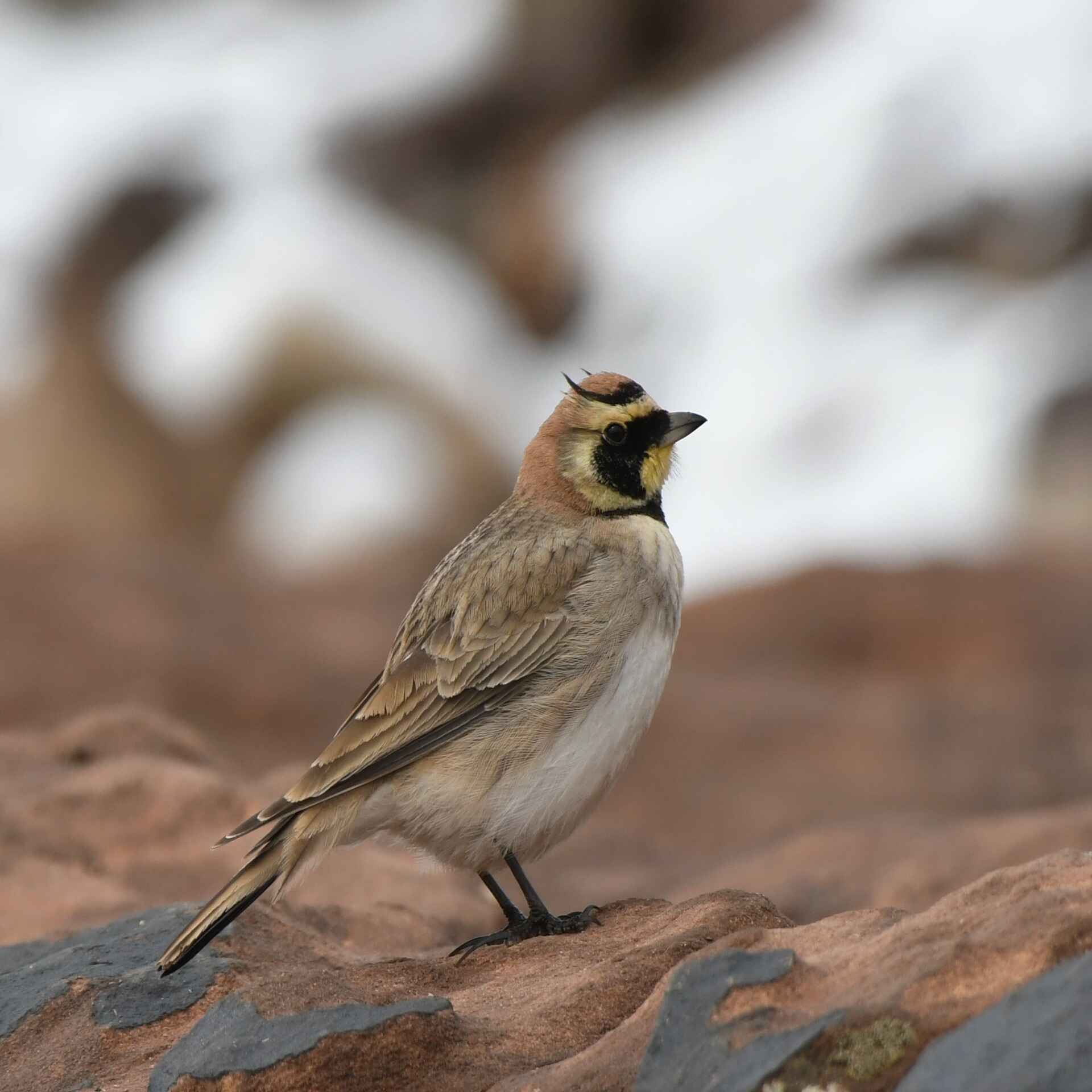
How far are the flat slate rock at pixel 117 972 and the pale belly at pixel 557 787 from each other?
81 centimetres

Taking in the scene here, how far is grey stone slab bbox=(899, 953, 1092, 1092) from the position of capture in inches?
108

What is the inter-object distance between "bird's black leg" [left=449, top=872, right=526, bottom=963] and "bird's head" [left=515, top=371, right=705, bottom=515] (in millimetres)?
1329

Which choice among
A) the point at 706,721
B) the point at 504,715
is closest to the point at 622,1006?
the point at 504,715

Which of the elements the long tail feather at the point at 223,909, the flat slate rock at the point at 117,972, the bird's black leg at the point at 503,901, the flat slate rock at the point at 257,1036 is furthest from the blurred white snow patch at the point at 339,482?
the flat slate rock at the point at 257,1036

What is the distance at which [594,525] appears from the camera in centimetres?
596

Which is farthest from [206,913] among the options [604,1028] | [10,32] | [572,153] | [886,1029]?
[10,32]

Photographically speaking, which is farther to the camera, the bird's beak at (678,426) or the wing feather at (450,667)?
the bird's beak at (678,426)

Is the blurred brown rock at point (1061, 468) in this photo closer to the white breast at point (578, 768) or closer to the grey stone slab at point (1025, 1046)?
the white breast at point (578, 768)

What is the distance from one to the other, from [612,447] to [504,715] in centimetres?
111

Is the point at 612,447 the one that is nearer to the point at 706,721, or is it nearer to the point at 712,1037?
the point at 712,1037

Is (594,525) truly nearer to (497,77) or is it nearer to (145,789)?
(145,789)

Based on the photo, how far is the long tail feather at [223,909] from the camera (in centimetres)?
477

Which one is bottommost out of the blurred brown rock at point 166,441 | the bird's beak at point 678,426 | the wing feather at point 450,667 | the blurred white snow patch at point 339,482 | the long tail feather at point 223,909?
the long tail feather at point 223,909

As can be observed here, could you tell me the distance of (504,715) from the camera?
552 cm
